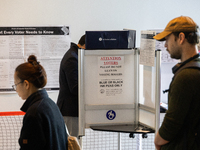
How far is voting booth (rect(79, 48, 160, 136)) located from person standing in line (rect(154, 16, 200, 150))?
1.98ft

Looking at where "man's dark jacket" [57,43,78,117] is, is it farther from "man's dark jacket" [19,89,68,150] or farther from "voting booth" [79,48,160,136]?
"man's dark jacket" [19,89,68,150]

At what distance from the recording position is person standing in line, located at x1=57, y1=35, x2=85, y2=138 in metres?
2.27

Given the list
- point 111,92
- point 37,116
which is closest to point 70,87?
point 111,92

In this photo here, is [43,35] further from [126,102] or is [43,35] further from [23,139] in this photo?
[23,139]

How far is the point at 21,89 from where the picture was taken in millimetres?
1513

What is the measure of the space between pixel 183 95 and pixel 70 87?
1166mm

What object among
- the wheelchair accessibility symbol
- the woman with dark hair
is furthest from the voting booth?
the woman with dark hair

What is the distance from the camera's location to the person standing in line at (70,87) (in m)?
2.27

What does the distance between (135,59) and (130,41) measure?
5.8 inches

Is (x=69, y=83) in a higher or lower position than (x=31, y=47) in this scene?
lower

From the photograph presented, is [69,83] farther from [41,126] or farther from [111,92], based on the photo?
[41,126]

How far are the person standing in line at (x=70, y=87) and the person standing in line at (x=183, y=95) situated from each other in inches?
39.7

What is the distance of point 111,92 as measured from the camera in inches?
81.6

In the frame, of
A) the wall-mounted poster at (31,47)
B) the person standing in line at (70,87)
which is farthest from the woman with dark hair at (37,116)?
the wall-mounted poster at (31,47)
